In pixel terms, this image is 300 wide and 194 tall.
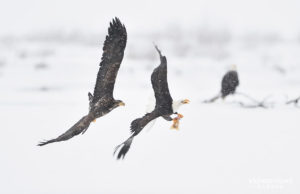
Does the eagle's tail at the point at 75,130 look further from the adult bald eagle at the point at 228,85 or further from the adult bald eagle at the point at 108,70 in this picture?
the adult bald eagle at the point at 228,85

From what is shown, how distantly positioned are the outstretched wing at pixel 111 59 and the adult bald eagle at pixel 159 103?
409mm

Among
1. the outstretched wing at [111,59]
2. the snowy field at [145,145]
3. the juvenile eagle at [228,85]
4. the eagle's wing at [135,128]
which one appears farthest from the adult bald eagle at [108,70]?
the juvenile eagle at [228,85]

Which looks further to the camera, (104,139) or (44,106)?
(44,106)

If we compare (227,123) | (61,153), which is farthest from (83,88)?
(61,153)

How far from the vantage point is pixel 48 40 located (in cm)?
2545

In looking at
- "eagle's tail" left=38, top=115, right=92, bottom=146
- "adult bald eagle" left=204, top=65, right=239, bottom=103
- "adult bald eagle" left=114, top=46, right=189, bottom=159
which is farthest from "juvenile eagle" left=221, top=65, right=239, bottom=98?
"eagle's tail" left=38, top=115, right=92, bottom=146

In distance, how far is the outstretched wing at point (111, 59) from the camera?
414 centimetres

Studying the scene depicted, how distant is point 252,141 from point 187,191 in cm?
174

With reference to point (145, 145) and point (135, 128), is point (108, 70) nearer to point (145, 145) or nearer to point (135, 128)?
point (135, 128)

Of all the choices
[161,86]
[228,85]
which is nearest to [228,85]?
[228,85]

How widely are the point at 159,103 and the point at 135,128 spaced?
1.64 feet

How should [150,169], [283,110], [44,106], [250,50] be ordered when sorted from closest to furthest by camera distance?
[150,169]
[283,110]
[44,106]
[250,50]

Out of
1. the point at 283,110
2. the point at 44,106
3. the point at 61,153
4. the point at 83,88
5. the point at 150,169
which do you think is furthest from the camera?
the point at 83,88

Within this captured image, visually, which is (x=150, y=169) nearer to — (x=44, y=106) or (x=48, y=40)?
(x=44, y=106)
